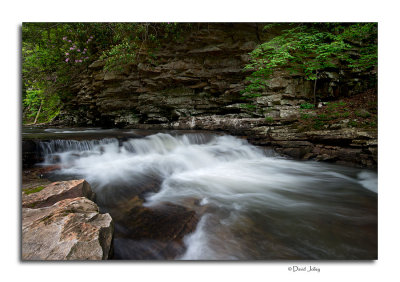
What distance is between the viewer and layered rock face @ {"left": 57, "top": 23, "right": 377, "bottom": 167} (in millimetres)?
4508

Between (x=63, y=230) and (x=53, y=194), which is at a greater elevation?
(x=53, y=194)

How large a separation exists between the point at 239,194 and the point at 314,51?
370 cm

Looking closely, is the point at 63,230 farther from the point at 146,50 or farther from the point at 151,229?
the point at 146,50

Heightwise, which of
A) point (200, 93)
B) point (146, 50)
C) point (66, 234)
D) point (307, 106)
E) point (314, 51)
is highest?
point (146, 50)

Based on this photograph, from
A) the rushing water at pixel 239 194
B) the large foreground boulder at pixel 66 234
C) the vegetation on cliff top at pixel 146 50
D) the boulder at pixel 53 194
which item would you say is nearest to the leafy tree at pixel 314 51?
the vegetation on cliff top at pixel 146 50

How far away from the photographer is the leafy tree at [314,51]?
2.19m

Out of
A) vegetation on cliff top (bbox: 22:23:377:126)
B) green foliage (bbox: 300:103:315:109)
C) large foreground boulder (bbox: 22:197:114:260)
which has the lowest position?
large foreground boulder (bbox: 22:197:114:260)

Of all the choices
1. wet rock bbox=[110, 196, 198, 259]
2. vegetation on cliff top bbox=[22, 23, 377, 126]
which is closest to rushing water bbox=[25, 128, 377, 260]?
wet rock bbox=[110, 196, 198, 259]

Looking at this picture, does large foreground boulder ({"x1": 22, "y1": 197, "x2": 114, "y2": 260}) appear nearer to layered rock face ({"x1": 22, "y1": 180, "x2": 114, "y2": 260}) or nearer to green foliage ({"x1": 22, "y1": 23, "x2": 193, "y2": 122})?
layered rock face ({"x1": 22, "y1": 180, "x2": 114, "y2": 260})

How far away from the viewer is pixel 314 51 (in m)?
3.83

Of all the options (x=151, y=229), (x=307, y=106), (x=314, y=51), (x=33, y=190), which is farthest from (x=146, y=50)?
(x=151, y=229)

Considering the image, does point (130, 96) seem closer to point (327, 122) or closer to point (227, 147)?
point (227, 147)
